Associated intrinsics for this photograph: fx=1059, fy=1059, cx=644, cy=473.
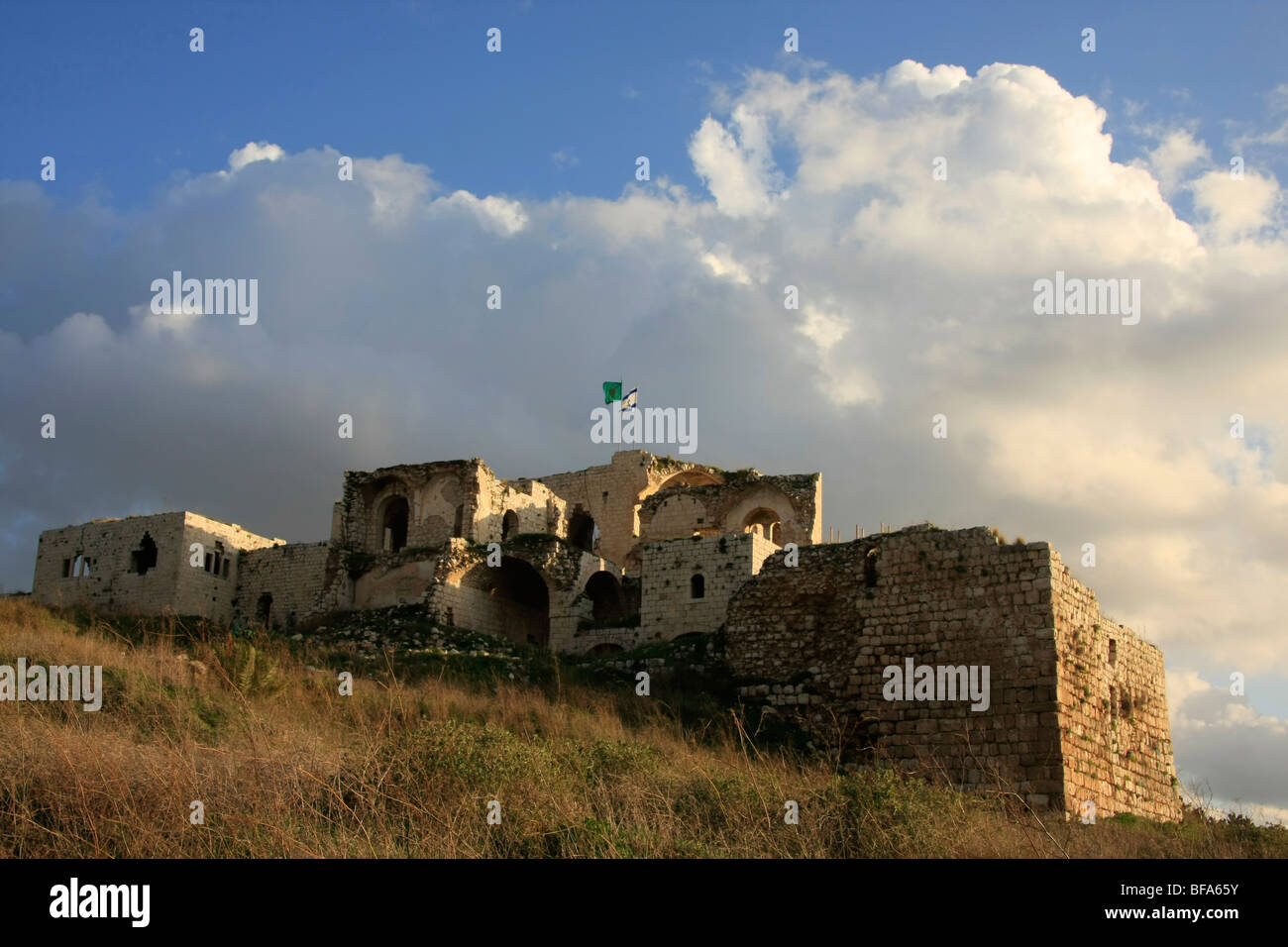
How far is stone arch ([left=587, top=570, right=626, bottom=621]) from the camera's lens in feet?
110

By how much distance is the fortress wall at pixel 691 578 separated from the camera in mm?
25281

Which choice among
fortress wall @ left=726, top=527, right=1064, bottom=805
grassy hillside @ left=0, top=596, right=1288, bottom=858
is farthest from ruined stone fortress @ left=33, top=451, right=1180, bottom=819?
grassy hillside @ left=0, top=596, right=1288, bottom=858

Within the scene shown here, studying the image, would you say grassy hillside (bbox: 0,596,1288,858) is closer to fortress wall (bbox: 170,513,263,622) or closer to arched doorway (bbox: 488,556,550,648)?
arched doorway (bbox: 488,556,550,648)

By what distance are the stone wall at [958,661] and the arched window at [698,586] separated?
7.30 meters

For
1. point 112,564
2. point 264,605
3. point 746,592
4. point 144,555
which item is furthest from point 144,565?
point 746,592

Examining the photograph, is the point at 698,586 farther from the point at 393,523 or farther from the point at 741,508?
the point at 393,523

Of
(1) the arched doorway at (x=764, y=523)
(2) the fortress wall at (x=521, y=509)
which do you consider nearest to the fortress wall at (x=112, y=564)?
(2) the fortress wall at (x=521, y=509)

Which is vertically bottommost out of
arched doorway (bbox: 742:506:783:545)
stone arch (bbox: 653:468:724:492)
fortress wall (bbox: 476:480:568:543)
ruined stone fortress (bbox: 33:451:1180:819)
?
ruined stone fortress (bbox: 33:451:1180:819)

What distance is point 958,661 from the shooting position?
50.1ft

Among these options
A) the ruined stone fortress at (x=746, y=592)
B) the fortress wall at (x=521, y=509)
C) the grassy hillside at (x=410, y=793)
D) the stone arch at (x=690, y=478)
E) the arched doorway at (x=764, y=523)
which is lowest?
the grassy hillside at (x=410, y=793)

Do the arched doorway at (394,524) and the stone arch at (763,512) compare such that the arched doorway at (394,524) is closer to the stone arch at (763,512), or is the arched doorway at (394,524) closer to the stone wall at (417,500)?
the stone wall at (417,500)

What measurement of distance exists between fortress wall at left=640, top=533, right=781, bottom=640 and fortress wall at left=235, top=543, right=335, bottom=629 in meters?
13.0

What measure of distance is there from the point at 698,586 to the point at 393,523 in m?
A: 17.4
